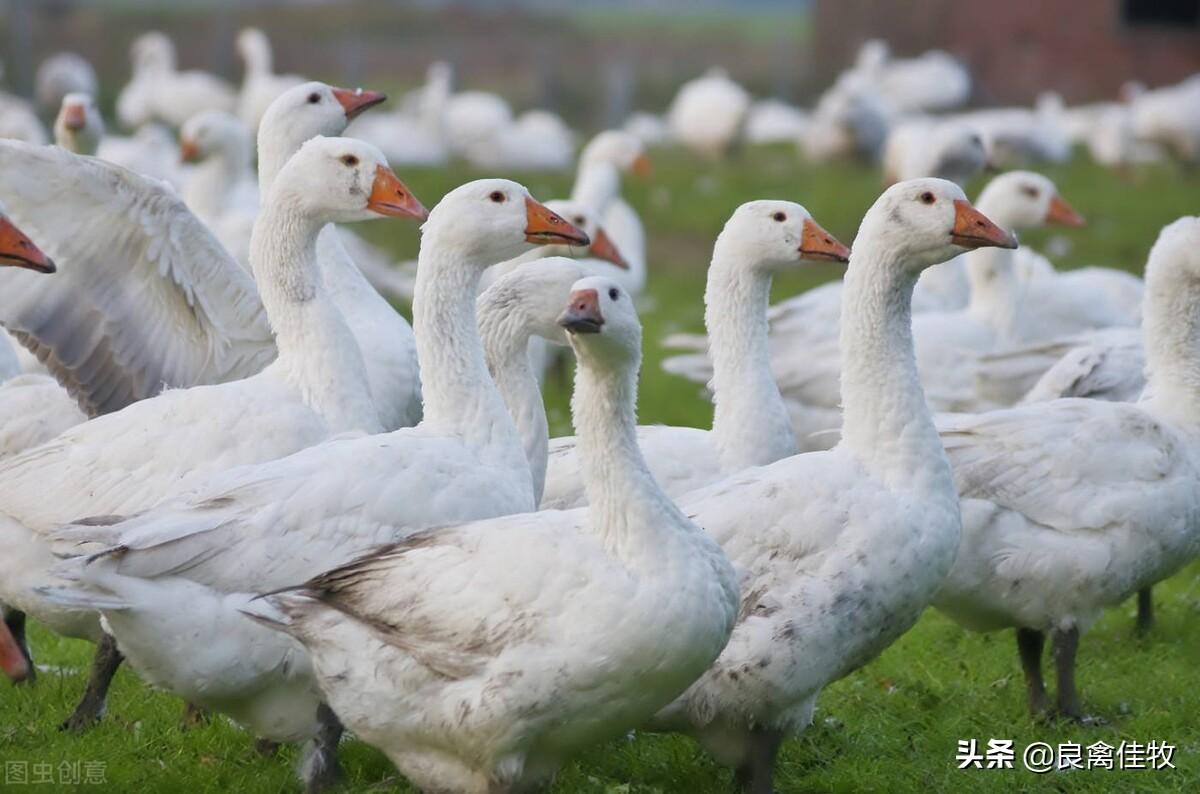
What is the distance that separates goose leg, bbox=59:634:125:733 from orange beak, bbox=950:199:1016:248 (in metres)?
3.39

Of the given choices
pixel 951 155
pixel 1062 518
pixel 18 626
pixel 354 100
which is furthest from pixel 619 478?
pixel 951 155

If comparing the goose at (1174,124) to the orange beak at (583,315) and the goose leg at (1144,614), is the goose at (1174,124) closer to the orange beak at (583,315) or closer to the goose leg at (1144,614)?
the goose leg at (1144,614)

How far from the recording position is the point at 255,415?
6.71 metres

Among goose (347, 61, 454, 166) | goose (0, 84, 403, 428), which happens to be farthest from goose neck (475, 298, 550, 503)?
goose (347, 61, 454, 166)

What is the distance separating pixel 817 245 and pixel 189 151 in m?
6.31

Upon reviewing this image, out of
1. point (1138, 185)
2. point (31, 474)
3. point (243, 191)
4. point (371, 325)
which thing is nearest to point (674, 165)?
point (1138, 185)

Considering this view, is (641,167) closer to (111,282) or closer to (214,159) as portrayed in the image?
(214,159)

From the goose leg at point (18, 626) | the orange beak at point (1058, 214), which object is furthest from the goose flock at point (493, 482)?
the orange beak at point (1058, 214)

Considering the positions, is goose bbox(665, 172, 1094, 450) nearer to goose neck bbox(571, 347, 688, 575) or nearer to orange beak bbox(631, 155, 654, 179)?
goose neck bbox(571, 347, 688, 575)

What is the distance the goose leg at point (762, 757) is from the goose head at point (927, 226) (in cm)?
170

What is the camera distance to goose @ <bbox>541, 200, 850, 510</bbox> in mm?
7234

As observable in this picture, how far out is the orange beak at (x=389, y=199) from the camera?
6992 mm

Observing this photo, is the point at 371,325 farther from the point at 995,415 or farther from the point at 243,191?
the point at 243,191

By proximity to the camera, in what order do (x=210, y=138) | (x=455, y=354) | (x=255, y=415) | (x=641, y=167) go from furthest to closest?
(x=641, y=167) → (x=210, y=138) → (x=255, y=415) → (x=455, y=354)
